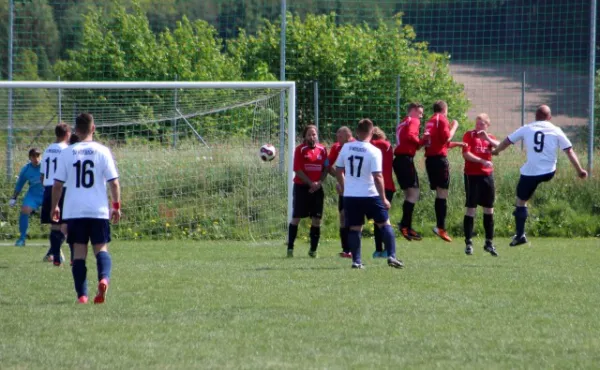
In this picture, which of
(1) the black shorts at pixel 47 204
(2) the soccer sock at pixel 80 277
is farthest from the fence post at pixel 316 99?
(2) the soccer sock at pixel 80 277

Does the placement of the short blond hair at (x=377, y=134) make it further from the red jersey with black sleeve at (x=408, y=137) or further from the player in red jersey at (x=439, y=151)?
the player in red jersey at (x=439, y=151)

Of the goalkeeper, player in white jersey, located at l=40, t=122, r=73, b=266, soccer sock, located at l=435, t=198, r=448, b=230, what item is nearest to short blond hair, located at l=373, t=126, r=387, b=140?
soccer sock, located at l=435, t=198, r=448, b=230

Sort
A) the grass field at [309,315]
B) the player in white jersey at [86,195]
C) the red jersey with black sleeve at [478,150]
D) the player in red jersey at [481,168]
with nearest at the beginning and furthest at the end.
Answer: the grass field at [309,315], the player in white jersey at [86,195], the player in red jersey at [481,168], the red jersey with black sleeve at [478,150]

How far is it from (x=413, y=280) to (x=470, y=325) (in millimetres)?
3213

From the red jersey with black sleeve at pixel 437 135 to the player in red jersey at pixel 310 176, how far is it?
1.55 m

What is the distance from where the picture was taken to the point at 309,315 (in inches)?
347

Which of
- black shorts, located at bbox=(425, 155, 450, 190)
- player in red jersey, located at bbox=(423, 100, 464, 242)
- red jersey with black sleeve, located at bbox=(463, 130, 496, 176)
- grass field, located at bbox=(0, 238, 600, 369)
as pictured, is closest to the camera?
grass field, located at bbox=(0, 238, 600, 369)

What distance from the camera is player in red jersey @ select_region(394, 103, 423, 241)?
15.1 metres

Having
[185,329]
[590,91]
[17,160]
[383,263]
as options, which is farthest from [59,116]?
[185,329]

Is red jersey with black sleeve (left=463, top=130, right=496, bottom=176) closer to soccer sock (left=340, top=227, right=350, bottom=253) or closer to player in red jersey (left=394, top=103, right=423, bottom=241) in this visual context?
player in red jersey (left=394, top=103, right=423, bottom=241)

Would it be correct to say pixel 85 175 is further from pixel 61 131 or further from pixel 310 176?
pixel 310 176

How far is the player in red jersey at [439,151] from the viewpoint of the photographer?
14.9 m

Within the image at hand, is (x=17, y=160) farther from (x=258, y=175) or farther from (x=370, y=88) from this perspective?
(x=370, y=88)

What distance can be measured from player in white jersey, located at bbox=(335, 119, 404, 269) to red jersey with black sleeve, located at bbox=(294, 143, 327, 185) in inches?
84.3
